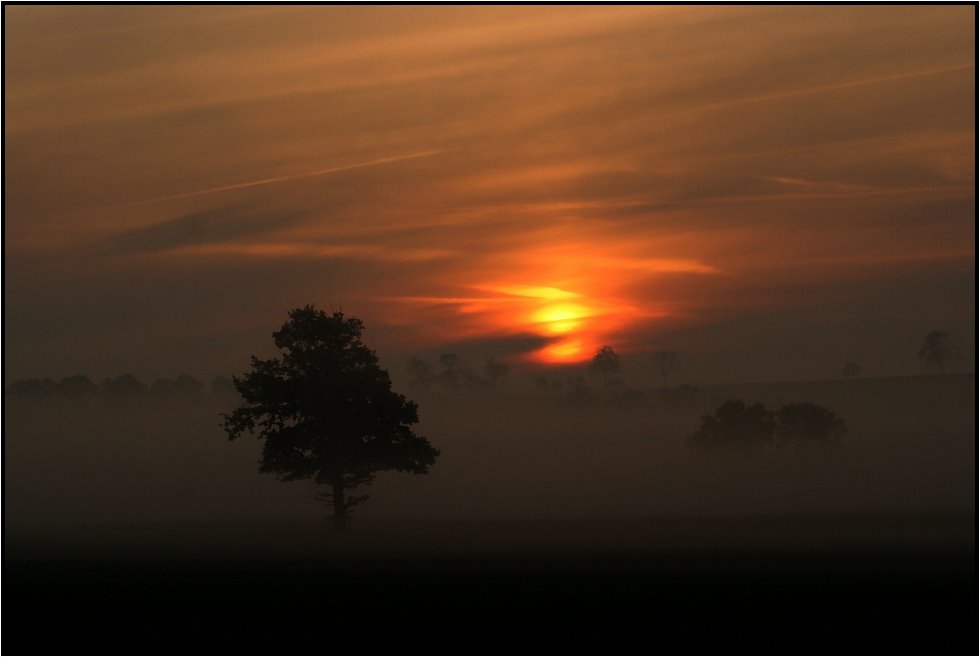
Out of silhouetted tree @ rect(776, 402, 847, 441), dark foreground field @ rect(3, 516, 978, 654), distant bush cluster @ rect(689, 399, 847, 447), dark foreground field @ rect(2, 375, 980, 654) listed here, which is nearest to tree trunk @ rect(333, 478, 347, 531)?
dark foreground field @ rect(2, 375, 980, 654)

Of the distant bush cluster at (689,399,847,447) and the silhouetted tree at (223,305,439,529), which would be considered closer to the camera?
the silhouetted tree at (223,305,439,529)

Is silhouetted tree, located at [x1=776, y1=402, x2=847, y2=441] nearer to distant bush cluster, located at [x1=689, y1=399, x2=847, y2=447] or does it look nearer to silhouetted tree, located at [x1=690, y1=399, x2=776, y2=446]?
distant bush cluster, located at [x1=689, y1=399, x2=847, y2=447]

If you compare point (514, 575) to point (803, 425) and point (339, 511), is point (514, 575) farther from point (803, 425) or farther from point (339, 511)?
point (803, 425)

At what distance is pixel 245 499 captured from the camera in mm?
119500

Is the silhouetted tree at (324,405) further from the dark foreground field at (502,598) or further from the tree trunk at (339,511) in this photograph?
the dark foreground field at (502,598)

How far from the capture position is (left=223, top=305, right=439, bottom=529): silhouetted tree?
6122 cm

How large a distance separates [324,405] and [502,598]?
2837 centimetres

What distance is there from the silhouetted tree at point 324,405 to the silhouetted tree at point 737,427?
73450mm

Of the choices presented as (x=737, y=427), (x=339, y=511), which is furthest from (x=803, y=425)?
(x=339, y=511)

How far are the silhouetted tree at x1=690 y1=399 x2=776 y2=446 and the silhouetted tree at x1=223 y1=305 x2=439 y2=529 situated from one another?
2892 inches

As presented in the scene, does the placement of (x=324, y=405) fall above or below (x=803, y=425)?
below

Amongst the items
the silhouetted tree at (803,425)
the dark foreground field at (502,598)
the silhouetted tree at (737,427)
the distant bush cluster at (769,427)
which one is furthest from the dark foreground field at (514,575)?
the silhouetted tree at (803,425)

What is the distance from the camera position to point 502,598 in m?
34.4

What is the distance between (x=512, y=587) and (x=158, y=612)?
10.0 metres
